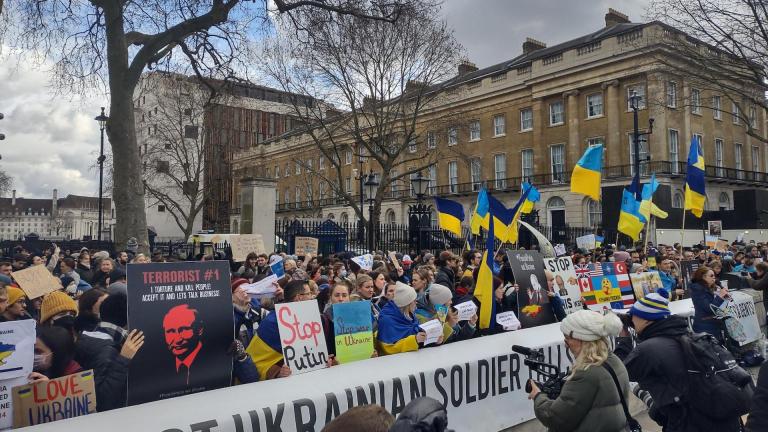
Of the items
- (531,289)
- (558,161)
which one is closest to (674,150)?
(558,161)

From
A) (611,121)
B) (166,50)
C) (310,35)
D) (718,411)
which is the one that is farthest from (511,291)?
(611,121)

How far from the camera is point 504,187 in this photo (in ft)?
155

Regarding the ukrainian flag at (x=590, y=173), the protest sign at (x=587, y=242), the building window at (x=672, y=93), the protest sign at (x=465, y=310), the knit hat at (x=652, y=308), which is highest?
the building window at (x=672, y=93)

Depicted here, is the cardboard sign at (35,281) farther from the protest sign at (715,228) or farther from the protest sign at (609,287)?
the protest sign at (715,228)

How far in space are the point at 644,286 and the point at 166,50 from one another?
12271 millimetres

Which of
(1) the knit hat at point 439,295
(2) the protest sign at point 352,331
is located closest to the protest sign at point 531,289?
(1) the knit hat at point 439,295

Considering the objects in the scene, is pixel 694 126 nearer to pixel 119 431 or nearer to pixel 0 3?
pixel 0 3

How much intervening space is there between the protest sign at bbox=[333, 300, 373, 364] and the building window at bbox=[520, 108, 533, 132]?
4321 cm

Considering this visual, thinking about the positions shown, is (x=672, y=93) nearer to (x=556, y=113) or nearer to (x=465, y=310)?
(x=556, y=113)

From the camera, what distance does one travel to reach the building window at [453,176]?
51162mm

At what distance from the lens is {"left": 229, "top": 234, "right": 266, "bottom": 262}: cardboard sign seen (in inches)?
499

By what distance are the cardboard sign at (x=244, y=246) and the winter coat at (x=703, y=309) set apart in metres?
9.06

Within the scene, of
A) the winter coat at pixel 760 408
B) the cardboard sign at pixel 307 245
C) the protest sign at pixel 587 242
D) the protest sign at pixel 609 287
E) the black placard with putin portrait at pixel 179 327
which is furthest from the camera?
the protest sign at pixel 587 242

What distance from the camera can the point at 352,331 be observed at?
16.0 ft
